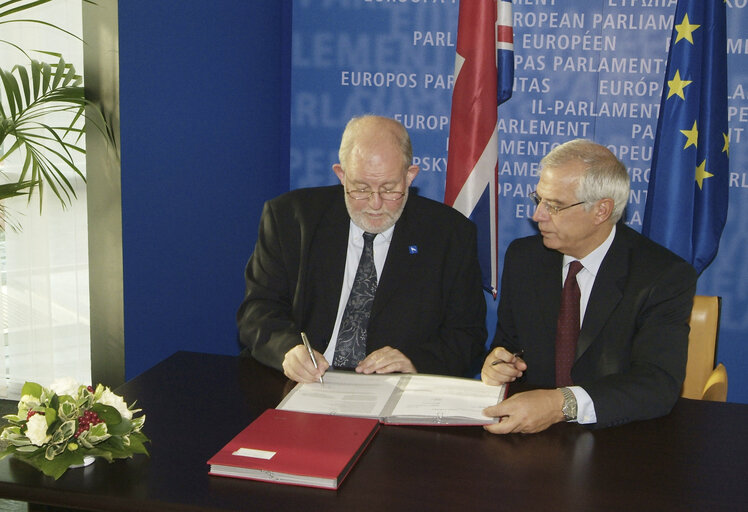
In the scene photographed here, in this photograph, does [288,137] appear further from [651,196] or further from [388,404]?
[388,404]

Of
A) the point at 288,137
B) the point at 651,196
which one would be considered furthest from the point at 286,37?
the point at 651,196

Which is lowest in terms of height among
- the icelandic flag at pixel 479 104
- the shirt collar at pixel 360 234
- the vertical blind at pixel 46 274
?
the vertical blind at pixel 46 274

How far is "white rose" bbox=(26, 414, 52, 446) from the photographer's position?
5.27ft

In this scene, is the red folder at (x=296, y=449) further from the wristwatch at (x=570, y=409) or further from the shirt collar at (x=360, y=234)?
the shirt collar at (x=360, y=234)

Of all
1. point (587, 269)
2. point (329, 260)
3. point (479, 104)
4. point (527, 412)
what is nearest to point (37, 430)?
point (527, 412)

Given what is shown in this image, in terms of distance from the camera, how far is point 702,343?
279 cm

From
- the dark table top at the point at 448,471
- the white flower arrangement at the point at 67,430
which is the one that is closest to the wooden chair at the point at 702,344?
the dark table top at the point at 448,471

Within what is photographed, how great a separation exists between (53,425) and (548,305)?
5.16ft

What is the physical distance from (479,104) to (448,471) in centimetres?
261

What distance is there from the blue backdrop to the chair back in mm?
1403

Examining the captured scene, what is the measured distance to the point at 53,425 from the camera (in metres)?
1.64

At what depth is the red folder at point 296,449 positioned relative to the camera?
5.34 feet

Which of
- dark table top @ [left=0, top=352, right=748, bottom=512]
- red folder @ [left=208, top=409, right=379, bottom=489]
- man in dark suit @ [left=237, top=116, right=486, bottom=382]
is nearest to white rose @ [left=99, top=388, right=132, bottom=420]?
dark table top @ [left=0, top=352, right=748, bottom=512]

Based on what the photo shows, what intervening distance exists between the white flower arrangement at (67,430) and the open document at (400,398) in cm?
48
